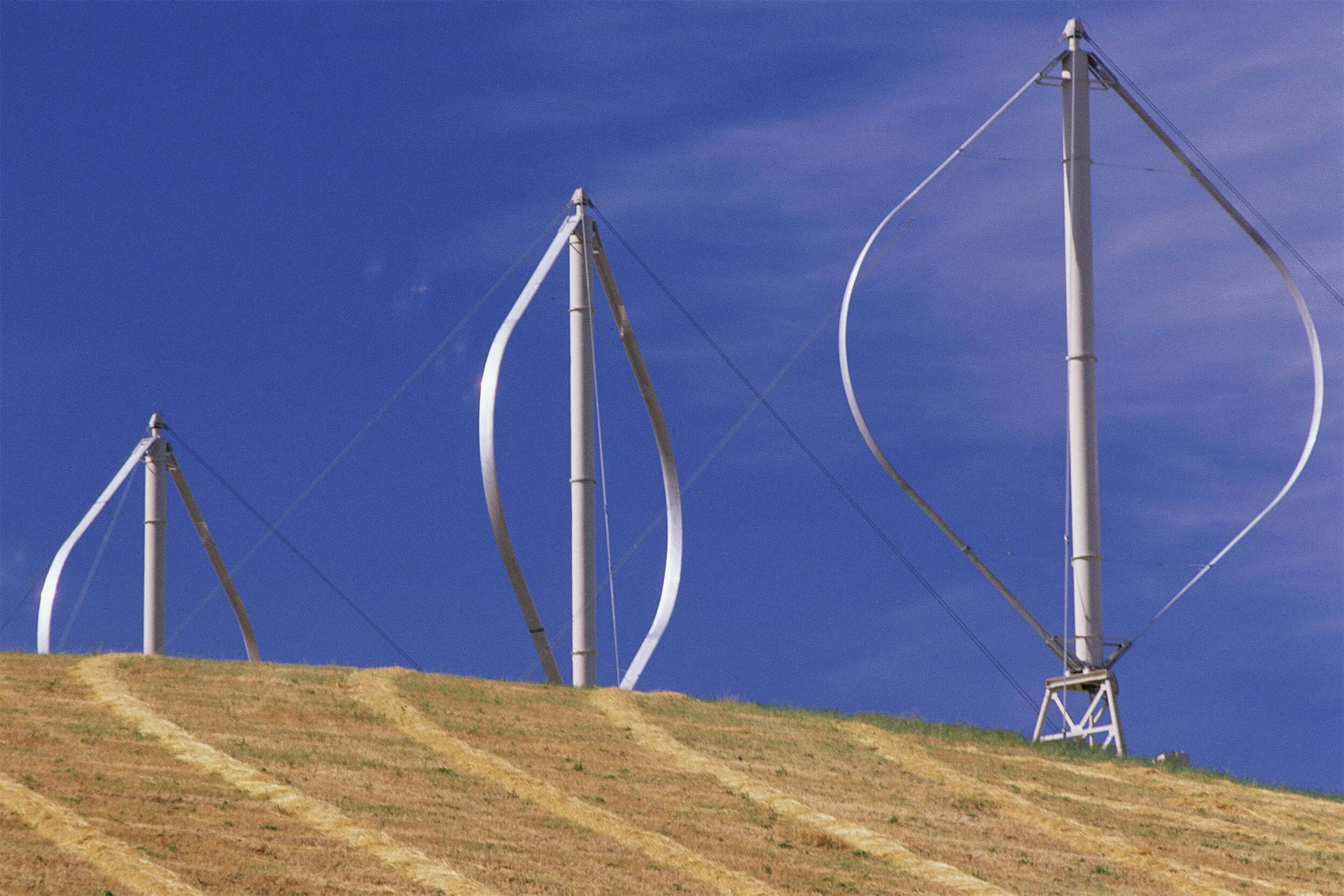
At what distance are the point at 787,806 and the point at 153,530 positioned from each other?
33303 millimetres

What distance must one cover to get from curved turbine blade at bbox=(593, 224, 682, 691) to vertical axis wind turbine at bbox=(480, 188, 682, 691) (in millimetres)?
17

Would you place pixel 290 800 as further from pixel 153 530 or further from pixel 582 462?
pixel 153 530

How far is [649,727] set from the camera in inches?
1268

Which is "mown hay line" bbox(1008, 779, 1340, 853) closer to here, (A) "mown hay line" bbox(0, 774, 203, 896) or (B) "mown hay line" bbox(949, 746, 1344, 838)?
(B) "mown hay line" bbox(949, 746, 1344, 838)

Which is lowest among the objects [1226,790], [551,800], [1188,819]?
[551,800]

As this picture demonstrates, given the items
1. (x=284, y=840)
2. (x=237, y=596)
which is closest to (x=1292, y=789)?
(x=284, y=840)

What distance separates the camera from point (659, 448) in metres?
45.7

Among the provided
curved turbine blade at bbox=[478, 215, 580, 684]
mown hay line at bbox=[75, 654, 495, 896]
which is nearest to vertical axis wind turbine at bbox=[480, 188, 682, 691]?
curved turbine blade at bbox=[478, 215, 580, 684]

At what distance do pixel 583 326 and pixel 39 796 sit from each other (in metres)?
21.9

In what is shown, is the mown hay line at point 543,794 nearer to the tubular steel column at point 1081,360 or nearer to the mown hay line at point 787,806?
the mown hay line at point 787,806

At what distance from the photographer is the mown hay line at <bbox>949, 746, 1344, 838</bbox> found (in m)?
33.0

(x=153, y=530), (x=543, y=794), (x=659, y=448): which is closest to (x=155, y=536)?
(x=153, y=530)

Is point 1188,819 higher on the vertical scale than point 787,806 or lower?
higher

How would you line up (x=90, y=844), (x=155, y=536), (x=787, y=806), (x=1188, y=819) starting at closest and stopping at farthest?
1. (x=90, y=844)
2. (x=787, y=806)
3. (x=1188, y=819)
4. (x=155, y=536)
